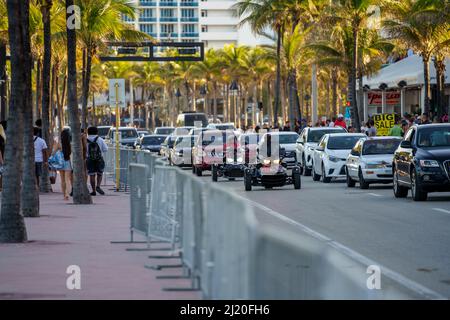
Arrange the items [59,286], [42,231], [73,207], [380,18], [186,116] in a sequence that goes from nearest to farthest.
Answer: [59,286] → [42,231] → [73,207] → [380,18] → [186,116]

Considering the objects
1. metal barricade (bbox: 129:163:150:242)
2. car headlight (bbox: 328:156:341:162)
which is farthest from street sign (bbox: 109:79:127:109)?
metal barricade (bbox: 129:163:150:242)

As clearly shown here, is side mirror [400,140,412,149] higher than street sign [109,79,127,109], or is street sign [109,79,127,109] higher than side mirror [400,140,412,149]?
street sign [109,79,127,109]

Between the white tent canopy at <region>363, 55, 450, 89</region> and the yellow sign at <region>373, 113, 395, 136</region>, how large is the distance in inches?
255

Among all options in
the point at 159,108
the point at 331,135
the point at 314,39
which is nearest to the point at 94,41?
the point at 331,135

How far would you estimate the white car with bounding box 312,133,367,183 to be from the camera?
3975 centimetres

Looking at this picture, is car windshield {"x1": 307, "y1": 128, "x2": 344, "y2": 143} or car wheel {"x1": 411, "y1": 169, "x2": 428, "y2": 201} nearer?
car wheel {"x1": 411, "y1": 169, "x2": 428, "y2": 201}

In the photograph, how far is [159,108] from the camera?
198 metres

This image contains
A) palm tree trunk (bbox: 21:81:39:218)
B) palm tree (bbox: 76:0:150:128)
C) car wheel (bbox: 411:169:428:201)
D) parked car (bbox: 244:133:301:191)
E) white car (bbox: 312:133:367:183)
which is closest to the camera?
palm tree trunk (bbox: 21:81:39:218)

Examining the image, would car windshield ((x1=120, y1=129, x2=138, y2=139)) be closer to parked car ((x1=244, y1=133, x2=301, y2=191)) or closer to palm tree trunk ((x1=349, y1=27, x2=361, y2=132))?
palm tree trunk ((x1=349, y1=27, x2=361, y2=132))

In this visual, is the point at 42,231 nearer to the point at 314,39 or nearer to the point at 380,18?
the point at 380,18

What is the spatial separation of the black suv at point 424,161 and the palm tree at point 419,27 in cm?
2247

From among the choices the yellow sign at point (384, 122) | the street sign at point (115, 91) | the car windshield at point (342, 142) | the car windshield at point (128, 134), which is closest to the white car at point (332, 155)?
the car windshield at point (342, 142)

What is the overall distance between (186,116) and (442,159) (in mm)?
55860

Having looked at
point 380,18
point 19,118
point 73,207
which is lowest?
point 73,207
